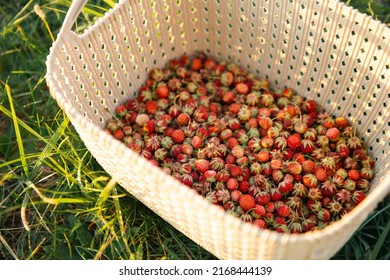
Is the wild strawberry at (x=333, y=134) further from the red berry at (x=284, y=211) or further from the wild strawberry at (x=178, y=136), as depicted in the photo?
the wild strawberry at (x=178, y=136)

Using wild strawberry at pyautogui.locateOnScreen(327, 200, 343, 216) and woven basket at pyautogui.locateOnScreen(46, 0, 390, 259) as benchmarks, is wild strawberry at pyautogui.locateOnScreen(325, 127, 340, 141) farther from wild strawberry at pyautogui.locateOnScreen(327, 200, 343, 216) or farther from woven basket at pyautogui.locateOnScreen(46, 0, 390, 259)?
wild strawberry at pyautogui.locateOnScreen(327, 200, 343, 216)

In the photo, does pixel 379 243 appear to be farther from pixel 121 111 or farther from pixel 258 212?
pixel 121 111

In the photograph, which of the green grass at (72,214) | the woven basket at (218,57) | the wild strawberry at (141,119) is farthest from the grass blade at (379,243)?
the wild strawberry at (141,119)

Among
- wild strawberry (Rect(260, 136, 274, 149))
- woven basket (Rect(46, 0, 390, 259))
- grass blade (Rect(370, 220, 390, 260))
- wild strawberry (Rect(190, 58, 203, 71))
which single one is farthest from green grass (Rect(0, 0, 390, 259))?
wild strawberry (Rect(190, 58, 203, 71))

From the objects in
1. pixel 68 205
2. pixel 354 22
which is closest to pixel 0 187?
pixel 68 205

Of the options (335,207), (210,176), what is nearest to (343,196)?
(335,207)

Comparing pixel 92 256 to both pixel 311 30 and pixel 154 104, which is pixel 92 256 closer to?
pixel 154 104
